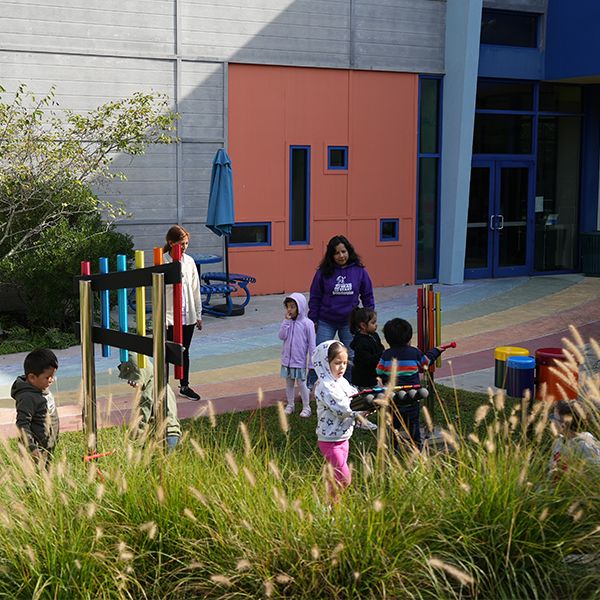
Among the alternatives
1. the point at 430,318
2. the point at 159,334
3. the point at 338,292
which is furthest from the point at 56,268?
the point at 159,334

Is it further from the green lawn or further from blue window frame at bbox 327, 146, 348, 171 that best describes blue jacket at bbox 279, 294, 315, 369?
blue window frame at bbox 327, 146, 348, 171

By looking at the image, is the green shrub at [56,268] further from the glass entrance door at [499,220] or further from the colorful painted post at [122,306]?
the glass entrance door at [499,220]

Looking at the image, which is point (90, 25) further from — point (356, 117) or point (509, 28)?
point (509, 28)

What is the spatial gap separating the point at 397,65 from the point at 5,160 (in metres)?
8.26

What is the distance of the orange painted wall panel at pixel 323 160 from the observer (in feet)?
59.3

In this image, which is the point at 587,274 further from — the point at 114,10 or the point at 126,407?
the point at 126,407

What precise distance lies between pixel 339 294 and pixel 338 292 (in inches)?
1.0

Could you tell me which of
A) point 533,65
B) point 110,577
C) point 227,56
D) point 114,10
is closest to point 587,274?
point 533,65

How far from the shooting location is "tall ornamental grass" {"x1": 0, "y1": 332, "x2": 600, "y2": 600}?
4.91m

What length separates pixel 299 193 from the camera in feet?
61.3

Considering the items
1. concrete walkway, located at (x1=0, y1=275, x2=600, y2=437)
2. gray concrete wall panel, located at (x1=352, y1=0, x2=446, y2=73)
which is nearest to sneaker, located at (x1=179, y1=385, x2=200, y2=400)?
concrete walkway, located at (x1=0, y1=275, x2=600, y2=437)

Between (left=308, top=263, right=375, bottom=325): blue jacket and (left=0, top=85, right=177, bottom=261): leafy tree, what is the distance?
4804 mm

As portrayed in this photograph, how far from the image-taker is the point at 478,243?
2059cm

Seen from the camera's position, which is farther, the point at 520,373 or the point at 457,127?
the point at 457,127
